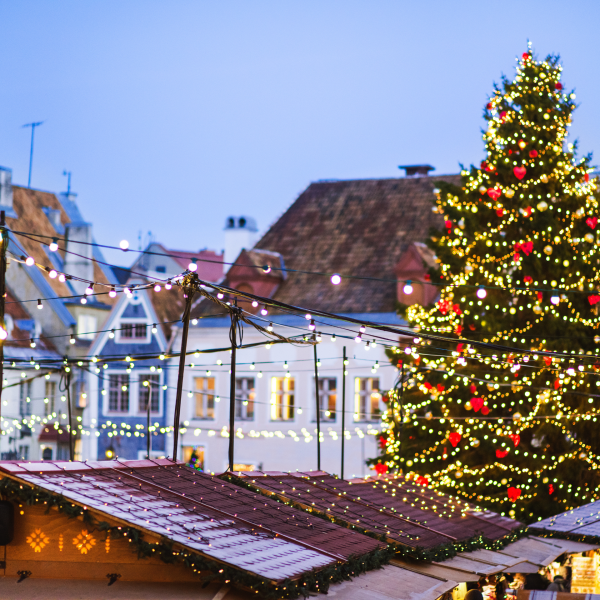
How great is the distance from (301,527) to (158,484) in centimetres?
162

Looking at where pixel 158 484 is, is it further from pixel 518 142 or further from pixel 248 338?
pixel 248 338

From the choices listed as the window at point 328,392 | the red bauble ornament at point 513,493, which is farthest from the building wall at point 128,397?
the red bauble ornament at point 513,493

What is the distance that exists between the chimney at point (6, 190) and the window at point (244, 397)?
16.8 m

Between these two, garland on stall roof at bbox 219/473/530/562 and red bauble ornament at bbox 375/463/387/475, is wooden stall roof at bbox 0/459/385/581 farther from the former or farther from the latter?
red bauble ornament at bbox 375/463/387/475

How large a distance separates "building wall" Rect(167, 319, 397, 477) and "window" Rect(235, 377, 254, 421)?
0.68 feet

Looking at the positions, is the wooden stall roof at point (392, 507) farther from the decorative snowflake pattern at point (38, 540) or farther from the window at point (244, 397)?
the window at point (244, 397)

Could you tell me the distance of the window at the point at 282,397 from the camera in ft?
137

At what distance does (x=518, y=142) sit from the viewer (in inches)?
922

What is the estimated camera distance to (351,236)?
1719 inches

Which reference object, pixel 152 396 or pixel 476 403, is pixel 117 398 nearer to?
pixel 152 396

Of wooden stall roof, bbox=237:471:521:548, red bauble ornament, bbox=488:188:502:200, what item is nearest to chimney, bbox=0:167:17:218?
red bauble ornament, bbox=488:188:502:200

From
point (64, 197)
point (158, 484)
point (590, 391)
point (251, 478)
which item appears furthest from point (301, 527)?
point (64, 197)

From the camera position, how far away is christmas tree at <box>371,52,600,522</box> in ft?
73.4

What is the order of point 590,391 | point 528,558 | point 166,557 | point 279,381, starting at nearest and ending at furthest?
point 166,557, point 528,558, point 590,391, point 279,381
